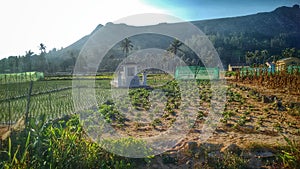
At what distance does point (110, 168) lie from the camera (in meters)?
3.80

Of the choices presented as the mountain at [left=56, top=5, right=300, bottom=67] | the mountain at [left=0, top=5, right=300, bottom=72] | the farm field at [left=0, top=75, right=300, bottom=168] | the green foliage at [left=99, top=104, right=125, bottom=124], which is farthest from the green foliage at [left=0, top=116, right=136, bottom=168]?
the mountain at [left=56, top=5, right=300, bottom=67]

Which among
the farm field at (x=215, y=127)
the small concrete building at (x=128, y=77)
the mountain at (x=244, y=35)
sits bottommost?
the farm field at (x=215, y=127)

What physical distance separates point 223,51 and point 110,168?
68687 mm

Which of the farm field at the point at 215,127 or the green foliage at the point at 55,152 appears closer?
the green foliage at the point at 55,152

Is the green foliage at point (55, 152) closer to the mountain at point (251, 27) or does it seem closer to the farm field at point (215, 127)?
the farm field at point (215, 127)

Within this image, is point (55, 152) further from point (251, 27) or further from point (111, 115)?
point (251, 27)

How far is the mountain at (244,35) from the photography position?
7738 centimetres

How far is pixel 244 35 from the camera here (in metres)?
99.0

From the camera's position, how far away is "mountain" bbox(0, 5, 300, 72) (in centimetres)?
7738

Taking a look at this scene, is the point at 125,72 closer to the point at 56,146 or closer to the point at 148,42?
the point at 56,146

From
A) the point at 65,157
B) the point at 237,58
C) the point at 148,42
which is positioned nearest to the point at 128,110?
the point at 65,157

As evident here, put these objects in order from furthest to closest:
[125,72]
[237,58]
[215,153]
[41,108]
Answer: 1. [237,58]
2. [125,72]
3. [41,108]
4. [215,153]

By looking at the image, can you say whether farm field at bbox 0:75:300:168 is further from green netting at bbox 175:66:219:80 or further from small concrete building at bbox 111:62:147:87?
green netting at bbox 175:66:219:80

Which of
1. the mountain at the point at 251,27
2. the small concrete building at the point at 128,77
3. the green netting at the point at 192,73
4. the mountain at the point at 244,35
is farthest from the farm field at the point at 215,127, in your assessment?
the mountain at the point at 251,27
